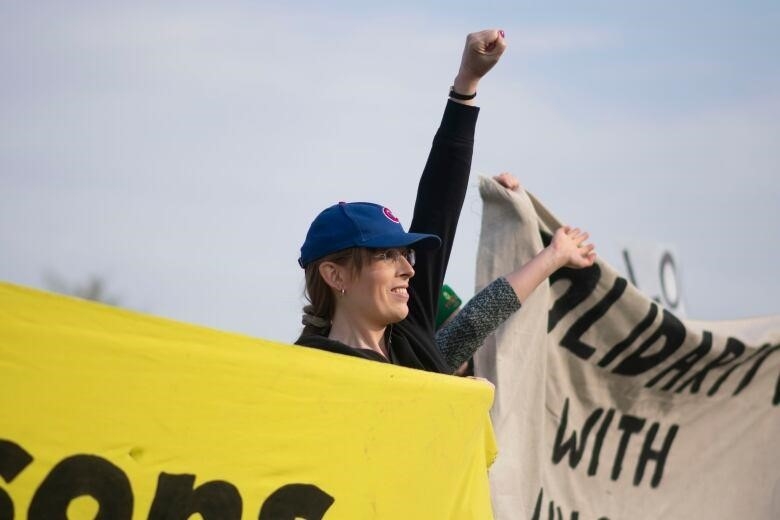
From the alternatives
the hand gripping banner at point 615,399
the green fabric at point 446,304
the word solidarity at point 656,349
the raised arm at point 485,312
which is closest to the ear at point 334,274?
the raised arm at point 485,312

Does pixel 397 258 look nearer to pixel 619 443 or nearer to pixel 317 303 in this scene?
pixel 317 303

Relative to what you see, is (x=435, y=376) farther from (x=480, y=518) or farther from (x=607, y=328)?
(x=607, y=328)

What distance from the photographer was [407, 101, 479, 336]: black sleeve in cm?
290

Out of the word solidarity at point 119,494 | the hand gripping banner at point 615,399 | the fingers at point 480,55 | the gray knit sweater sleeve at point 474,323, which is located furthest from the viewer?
the hand gripping banner at point 615,399

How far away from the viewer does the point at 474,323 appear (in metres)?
3.29

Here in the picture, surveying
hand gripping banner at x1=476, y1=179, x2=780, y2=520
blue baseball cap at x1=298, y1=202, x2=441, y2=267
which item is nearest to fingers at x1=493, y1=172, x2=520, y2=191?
hand gripping banner at x1=476, y1=179, x2=780, y2=520

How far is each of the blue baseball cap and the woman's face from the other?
5cm

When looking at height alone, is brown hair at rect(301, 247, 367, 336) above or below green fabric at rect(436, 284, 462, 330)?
below

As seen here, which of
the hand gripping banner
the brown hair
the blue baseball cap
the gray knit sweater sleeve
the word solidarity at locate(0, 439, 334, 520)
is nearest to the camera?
the word solidarity at locate(0, 439, 334, 520)

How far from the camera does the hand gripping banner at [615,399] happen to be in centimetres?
383

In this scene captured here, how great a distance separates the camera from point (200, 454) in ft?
7.38

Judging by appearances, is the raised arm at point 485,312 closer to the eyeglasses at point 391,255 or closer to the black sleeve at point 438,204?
the black sleeve at point 438,204

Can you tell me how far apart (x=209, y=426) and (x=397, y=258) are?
0.65 meters

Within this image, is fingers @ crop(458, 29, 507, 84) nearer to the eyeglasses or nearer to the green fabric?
the eyeglasses
